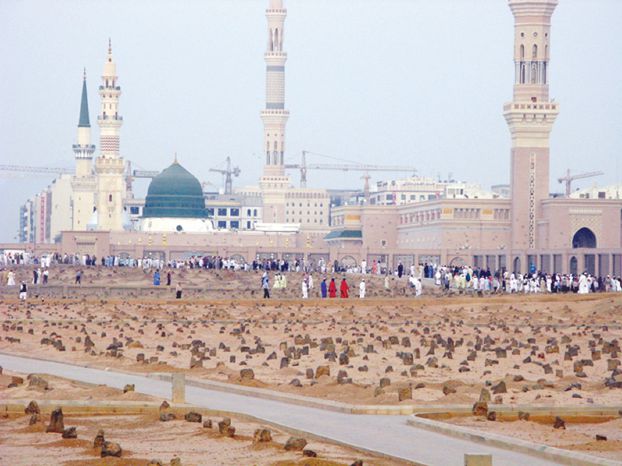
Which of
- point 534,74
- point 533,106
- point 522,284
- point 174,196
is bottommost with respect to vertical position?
point 522,284

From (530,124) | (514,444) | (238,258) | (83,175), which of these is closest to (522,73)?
(530,124)

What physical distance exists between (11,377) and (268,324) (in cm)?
1438

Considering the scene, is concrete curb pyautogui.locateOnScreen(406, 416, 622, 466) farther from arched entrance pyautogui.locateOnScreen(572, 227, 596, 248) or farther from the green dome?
the green dome

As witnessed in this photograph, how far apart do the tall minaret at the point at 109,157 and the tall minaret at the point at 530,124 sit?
32.2 m

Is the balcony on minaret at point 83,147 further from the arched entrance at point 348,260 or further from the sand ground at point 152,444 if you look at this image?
the sand ground at point 152,444

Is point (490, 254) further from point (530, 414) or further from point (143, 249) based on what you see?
point (530, 414)

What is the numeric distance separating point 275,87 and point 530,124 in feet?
119

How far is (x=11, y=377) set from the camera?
19.8 metres

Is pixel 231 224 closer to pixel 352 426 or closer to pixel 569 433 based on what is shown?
pixel 352 426

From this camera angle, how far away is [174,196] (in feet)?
390

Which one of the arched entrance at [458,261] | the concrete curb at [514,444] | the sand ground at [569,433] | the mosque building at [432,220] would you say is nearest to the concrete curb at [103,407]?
the concrete curb at [514,444]

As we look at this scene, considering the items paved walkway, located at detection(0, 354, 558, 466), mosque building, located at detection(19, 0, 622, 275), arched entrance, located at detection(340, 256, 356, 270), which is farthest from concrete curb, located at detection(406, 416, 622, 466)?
arched entrance, located at detection(340, 256, 356, 270)

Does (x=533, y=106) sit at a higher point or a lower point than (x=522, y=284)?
higher

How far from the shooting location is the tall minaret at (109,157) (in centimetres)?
12150
